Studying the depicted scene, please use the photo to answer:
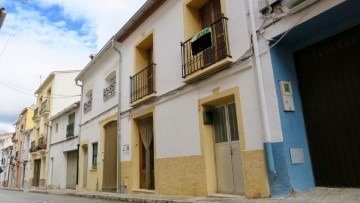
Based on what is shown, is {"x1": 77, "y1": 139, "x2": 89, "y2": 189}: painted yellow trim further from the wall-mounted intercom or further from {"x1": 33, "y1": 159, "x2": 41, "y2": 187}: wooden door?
{"x1": 33, "y1": 159, "x2": 41, "y2": 187}: wooden door

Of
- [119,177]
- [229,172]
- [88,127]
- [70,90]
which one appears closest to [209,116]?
[229,172]

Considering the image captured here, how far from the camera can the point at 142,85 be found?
9.60 metres

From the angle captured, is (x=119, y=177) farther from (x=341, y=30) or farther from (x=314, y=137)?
(x=341, y=30)

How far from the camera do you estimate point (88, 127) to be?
13898 mm

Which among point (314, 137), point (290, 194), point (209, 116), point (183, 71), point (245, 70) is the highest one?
point (183, 71)

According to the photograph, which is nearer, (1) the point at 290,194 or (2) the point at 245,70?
(1) the point at 290,194

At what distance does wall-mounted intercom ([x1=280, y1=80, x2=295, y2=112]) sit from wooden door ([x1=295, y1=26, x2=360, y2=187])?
299mm

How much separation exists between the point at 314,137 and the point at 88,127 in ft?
36.0

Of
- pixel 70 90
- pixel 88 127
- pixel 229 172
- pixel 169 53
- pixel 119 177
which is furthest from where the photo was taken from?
pixel 70 90

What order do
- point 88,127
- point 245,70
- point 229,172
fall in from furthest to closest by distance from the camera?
point 88,127
point 229,172
point 245,70

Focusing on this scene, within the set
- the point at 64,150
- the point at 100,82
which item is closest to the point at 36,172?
the point at 64,150

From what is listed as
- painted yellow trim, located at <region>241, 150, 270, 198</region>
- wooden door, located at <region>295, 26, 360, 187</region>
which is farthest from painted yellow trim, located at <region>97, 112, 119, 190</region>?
wooden door, located at <region>295, 26, 360, 187</region>

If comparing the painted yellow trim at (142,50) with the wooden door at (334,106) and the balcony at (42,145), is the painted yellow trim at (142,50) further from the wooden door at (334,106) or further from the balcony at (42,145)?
the balcony at (42,145)

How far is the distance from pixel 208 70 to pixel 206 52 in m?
0.68
